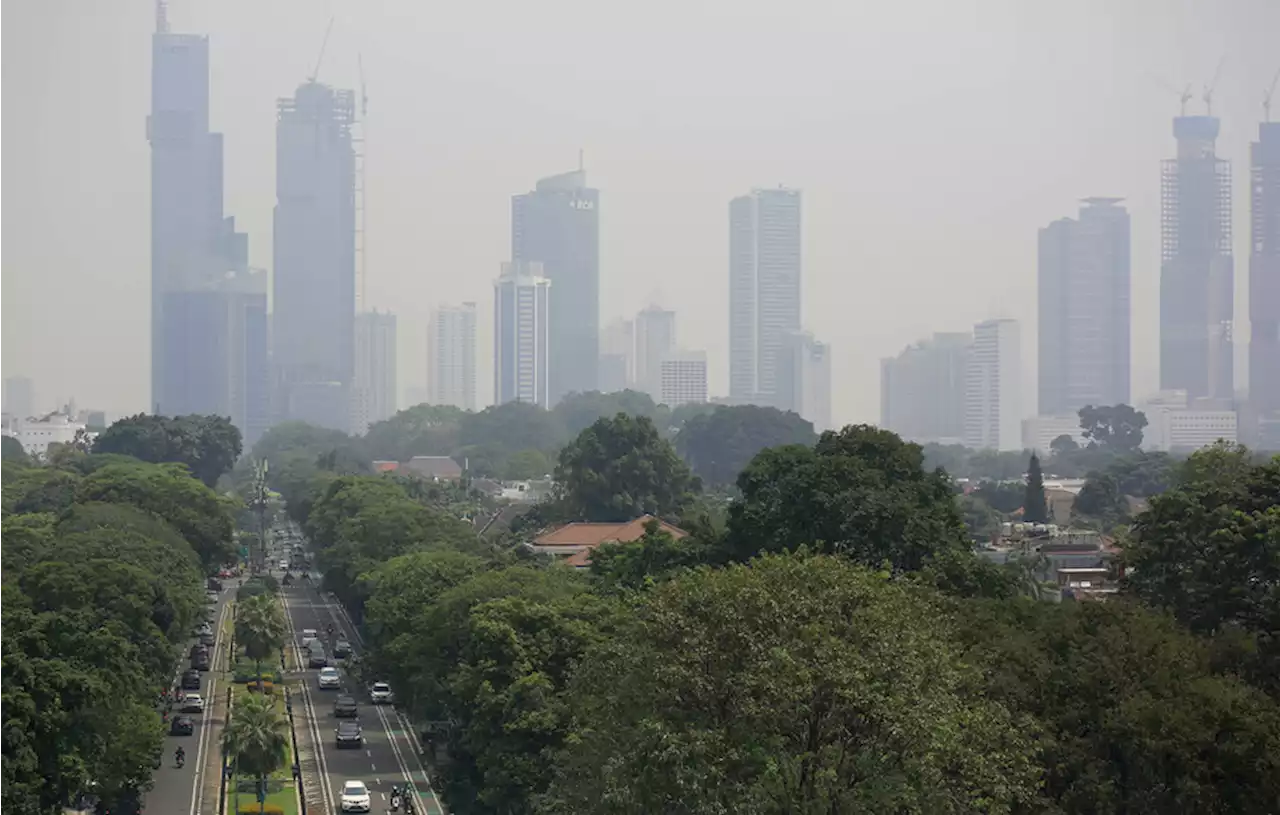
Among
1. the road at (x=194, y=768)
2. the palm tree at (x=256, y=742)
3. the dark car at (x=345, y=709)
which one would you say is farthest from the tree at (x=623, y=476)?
the palm tree at (x=256, y=742)

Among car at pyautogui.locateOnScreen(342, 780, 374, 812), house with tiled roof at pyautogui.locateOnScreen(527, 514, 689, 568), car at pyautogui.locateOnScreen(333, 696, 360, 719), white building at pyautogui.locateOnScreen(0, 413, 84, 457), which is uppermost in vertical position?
white building at pyautogui.locateOnScreen(0, 413, 84, 457)

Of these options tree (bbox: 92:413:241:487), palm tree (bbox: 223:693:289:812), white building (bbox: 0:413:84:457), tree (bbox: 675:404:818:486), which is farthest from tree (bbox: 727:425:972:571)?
white building (bbox: 0:413:84:457)

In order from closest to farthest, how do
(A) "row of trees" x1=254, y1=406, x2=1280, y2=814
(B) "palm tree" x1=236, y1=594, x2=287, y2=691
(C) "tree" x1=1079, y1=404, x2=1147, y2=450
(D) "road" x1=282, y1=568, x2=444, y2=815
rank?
(A) "row of trees" x1=254, y1=406, x2=1280, y2=814 < (D) "road" x1=282, y1=568, x2=444, y2=815 < (B) "palm tree" x1=236, y1=594, x2=287, y2=691 < (C) "tree" x1=1079, y1=404, x2=1147, y2=450

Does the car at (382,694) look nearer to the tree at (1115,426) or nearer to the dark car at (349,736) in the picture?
the dark car at (349,736)

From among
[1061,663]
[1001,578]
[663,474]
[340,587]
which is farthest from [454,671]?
[663,474]

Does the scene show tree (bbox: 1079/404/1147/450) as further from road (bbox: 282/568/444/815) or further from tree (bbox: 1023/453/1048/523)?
road (bbox: 282/568/444/815)

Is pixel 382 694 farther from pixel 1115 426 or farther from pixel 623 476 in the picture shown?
pixel 1115 426

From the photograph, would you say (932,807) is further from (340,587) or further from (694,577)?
(340,587)
